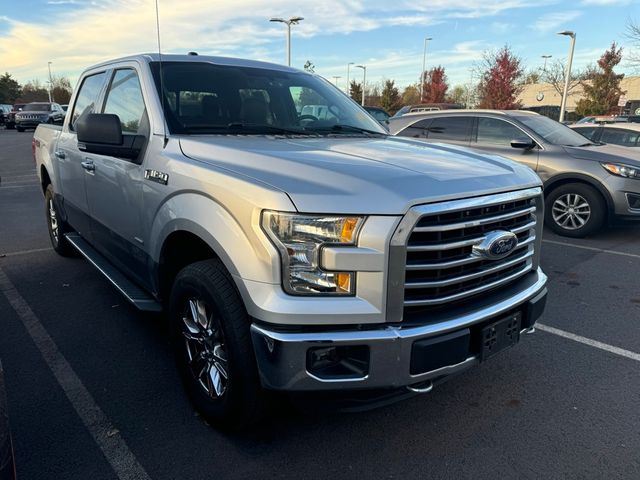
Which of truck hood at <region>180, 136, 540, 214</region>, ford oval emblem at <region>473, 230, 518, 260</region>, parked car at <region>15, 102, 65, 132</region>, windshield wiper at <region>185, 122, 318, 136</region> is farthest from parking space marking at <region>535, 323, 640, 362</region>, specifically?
parked car at <region>15, 102, 65, 132</region>

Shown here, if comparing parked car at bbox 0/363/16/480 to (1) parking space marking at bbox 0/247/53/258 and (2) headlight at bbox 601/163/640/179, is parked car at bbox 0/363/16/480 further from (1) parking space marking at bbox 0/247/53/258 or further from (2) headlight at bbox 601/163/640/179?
(2) headlight at bbox 601/163/640/179

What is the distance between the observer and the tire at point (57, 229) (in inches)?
212

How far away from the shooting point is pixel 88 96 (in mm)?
4484

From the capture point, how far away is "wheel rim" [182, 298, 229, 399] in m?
2.47

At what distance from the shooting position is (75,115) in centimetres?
471

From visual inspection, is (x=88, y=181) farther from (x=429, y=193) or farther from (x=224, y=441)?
(x=429, y=193)

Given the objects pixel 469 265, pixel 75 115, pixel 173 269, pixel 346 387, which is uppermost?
pixel 75 115

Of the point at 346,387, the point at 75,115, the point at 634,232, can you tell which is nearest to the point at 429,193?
the point at 346,387

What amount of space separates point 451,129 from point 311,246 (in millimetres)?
6885

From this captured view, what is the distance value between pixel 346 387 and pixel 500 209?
1.17 meters

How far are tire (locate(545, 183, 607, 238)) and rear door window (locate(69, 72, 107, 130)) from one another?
607 centimetres

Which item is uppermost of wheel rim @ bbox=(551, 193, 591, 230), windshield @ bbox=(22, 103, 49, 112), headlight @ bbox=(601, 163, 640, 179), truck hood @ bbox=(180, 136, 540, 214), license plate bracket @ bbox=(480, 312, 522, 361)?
windshield @ bbox=(22, 103, 49, 112)

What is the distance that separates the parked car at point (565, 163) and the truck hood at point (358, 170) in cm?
461

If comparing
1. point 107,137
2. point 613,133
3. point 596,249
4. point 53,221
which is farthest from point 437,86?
point 107,137
